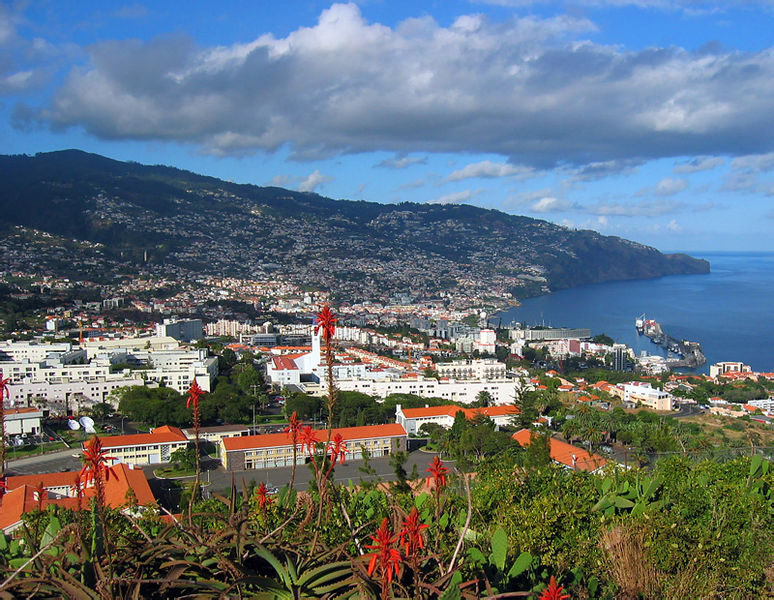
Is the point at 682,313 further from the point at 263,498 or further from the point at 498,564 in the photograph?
the point at 263,498

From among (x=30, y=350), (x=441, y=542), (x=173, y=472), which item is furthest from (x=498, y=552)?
(x=30, y=350)

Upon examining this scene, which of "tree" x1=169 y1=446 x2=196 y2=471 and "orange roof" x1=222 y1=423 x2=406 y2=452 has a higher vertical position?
"orange roof" x1=222 y1=423 x2=406 y2=452

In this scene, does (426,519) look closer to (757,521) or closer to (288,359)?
(757,521)

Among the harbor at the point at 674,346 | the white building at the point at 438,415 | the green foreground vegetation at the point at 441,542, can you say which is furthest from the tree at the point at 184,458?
the harbor at the point at 674,346

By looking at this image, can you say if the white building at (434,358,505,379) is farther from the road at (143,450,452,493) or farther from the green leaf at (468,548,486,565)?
the green leaf at (468,548,486,565)

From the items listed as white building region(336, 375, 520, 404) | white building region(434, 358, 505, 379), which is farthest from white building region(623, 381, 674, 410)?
white building region(434, 358, 505, 379)

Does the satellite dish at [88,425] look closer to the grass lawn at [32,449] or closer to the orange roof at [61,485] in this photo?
the grass lawn at [32,449]
